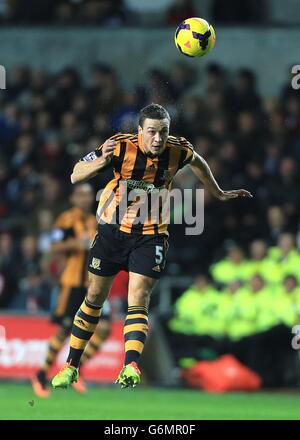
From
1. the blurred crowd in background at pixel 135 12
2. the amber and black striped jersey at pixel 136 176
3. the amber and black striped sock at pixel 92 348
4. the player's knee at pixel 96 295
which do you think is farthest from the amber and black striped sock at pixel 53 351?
the blurred crowd in background at pixel 135 12

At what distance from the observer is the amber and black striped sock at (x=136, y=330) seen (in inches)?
363

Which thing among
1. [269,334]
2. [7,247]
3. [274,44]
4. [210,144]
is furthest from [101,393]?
[274,44]

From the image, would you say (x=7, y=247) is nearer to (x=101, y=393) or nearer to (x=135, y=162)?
(x=101, y=393)

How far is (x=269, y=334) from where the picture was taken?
14531 mm

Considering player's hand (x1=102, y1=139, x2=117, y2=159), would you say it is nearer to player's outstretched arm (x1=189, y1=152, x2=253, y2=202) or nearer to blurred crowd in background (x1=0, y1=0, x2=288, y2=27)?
player's outstretched arm (x1=189, y1=152, x2=253, y2=202)

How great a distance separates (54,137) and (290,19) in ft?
13.7

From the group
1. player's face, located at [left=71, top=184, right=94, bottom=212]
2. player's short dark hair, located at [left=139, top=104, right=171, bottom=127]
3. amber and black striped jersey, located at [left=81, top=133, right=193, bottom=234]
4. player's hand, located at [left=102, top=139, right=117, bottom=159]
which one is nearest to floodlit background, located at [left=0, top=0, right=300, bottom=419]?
player's face, located at [left=71, top=184, right=94, bottom=212]

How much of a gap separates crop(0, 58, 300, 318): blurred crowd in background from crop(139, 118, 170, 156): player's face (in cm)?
540

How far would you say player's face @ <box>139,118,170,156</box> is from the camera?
29.9ft

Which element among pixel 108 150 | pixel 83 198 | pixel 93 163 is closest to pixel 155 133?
pixel 108 150

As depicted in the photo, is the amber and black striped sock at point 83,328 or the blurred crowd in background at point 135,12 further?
the blurred crowd in background at point 135,12

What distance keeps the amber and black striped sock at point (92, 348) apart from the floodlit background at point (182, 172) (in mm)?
544

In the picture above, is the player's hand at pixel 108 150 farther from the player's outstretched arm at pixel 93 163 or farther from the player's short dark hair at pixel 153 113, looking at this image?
the player's short dark hair at pixel 153 113

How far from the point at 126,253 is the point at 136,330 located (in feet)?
2.09
